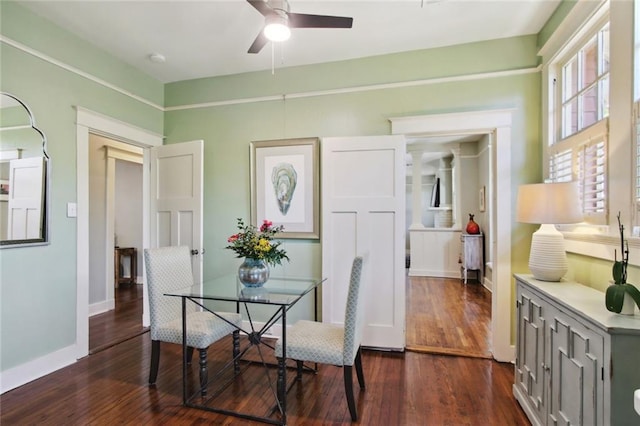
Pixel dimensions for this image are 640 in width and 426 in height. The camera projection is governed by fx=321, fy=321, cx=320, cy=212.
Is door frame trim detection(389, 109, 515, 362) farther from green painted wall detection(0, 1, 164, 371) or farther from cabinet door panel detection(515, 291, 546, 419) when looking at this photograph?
green painted wall detection(0, 1, 164, 371)

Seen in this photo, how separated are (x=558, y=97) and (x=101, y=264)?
5314mm

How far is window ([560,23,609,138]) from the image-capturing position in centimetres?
198

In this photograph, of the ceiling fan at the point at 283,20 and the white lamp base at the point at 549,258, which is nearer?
the ceiling fan at the point at 283,20

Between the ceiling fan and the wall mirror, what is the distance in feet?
6.57

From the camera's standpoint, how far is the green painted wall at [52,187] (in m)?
2.37

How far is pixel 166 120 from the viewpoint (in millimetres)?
3861

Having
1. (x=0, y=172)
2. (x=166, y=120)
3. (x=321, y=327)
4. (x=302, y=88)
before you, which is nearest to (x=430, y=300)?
(x=321, y=327)

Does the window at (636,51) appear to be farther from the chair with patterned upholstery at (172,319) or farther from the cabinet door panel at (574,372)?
the chair with patterned upholstery at (172,319)

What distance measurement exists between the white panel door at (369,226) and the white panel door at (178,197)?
1.36m

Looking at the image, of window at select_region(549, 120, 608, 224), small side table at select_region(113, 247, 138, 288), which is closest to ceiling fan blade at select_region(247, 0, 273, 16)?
window at select_region(549, 120, 608, 224)

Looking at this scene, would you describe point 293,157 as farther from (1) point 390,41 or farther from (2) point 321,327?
(2) point 321,327

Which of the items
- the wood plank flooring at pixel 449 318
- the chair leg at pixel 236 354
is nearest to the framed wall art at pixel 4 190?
the chair leg at pixel 236 354

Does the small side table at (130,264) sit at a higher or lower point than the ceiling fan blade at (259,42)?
lower

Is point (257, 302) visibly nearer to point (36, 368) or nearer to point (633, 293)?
point (633, 293)
